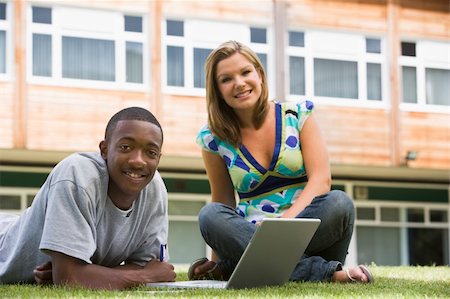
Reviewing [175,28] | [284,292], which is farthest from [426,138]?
[284,292]

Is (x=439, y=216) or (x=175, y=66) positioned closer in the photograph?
(x=175, y=66)

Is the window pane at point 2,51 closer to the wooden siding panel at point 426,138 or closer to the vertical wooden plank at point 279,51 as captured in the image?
the vertical wooden plank at point 279,51

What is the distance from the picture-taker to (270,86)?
15.5m

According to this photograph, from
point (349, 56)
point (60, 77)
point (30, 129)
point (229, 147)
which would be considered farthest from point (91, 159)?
point (349, 56)

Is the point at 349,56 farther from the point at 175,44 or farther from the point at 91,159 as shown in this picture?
the point at 91,159

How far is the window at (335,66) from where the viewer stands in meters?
16.2

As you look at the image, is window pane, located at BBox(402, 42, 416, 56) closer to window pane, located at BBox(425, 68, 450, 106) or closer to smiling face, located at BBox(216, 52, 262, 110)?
window pane, located at BBox(425, 68, 450, 106)

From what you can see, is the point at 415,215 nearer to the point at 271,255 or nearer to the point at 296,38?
the point at 296,38

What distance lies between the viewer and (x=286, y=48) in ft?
51.2

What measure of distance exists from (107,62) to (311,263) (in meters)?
11.7

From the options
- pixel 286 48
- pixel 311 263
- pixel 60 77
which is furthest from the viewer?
pixel 286 48

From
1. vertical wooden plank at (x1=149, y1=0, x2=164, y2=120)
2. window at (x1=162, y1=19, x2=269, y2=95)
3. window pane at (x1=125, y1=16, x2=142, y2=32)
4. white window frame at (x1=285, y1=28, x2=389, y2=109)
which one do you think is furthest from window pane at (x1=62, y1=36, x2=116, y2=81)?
white window frame at (x1=285, y1=28, x2=389, y2=109)

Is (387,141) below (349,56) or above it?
below

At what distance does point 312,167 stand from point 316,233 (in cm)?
33
